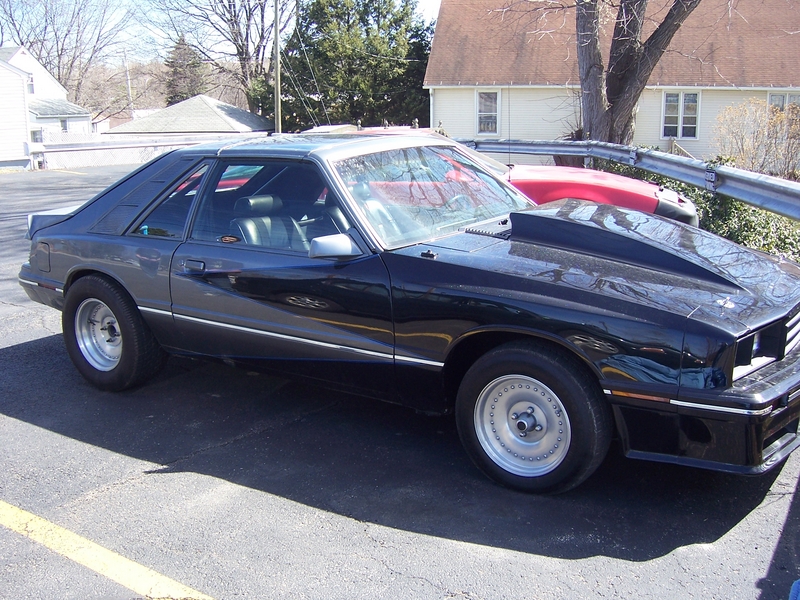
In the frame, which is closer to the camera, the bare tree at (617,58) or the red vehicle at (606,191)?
the red vehicle at (606,191)

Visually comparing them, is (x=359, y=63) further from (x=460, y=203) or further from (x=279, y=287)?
(x=279, y=287)

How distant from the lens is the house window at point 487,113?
1114 inches

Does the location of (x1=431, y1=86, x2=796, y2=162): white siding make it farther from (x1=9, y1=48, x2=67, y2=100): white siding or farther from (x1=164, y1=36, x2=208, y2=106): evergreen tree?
(x1=164, y1=36, x2=208, y2=106): evergreen tree

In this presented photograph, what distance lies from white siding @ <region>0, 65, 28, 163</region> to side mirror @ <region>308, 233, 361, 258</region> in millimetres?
32624

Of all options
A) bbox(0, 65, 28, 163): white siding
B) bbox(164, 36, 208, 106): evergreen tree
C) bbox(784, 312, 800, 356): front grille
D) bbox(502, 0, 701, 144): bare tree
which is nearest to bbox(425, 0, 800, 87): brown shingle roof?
bbox(502, 0, 701, 144): bare tree

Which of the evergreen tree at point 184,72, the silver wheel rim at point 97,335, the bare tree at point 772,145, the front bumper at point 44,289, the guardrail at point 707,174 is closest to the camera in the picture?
the silver wheel rim at point 97,335

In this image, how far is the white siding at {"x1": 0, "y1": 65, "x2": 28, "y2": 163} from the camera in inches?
1288

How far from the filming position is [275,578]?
10.3ft

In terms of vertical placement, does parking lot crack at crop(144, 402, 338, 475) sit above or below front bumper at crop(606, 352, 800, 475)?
below

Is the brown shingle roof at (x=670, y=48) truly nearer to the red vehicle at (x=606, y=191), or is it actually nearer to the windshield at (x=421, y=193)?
the red vehicle at (x=606, y=191)

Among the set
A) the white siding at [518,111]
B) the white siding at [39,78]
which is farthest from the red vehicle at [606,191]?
the white siding at [39,78]

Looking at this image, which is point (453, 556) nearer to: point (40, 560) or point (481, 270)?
point (481, 270)

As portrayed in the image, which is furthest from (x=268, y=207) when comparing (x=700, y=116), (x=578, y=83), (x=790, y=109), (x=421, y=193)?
(x=700, y=116)

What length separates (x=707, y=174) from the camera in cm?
736
